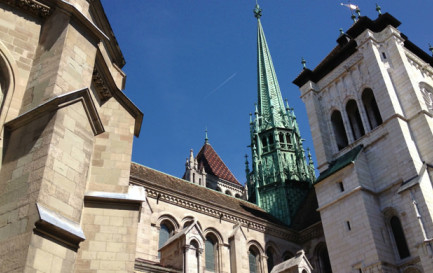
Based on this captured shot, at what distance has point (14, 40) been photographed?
7250mm

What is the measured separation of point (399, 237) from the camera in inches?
741

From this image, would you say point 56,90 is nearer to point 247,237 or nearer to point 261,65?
point 247,237

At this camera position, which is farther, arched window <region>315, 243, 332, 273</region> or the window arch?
the window arch

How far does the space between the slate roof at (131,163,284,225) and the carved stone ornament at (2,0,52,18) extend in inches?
461

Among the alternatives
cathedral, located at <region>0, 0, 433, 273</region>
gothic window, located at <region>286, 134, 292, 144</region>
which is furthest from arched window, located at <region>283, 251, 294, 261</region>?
gothic window, located at <region>286, 134, 292, 144</region>

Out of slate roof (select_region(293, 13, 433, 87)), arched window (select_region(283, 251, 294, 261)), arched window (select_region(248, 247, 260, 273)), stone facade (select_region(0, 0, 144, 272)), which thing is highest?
slate roof (select_region(293, 13, 433, 87))

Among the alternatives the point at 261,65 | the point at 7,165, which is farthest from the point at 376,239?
the point at 261,65

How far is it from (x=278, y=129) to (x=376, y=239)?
14242 millimetres

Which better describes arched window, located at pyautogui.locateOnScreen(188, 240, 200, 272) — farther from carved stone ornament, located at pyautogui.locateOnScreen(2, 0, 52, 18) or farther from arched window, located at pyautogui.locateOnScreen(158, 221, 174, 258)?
carved stone ornament, located at pyautogui.locateOnScreen(2, 0, 52, 18)

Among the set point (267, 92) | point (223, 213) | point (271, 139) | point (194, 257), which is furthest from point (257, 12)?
point (194, 257)

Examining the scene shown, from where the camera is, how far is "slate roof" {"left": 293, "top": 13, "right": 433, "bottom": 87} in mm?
24906

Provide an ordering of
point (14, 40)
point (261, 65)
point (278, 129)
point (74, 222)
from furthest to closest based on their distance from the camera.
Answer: point (261, 65)
point (278, 129)
point (14, 40)
point (74, 222)

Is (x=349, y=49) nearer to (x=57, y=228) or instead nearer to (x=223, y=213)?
(x=223, y=213)

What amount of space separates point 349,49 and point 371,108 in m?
4.24
